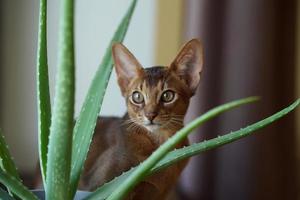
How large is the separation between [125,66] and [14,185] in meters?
0.32

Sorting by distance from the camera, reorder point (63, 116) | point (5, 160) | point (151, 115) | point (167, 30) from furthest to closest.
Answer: point (167, 30), point (151, 115), point (5, 160), point (63, 116)

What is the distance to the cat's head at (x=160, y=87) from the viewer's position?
833 mm

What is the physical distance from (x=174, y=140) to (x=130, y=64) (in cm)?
36

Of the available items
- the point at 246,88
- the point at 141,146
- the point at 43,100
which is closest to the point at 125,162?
the point at 141,146

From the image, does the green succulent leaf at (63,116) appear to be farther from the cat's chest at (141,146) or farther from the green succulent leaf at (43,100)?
the cat's chest at (141,146)

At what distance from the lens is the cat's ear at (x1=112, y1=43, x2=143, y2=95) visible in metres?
0.80

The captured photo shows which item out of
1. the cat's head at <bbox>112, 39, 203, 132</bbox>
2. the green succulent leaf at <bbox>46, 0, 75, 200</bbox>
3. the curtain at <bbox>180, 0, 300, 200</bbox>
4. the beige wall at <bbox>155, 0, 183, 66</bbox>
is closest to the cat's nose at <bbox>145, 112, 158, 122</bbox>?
the cat's head at <bbox>112, 39, 203, 132</bbox>

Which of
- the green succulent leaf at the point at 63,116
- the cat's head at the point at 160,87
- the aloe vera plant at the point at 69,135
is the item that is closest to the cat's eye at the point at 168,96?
the cat's head at the point at 160,87

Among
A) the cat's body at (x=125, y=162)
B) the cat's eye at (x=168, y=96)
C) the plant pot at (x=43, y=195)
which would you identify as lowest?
the cat's body at (x=125, y=162)

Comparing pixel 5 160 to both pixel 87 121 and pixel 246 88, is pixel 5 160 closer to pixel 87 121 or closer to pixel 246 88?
pixel 87 121

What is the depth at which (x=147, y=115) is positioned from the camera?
83cm

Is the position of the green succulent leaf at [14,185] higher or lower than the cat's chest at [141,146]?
higher

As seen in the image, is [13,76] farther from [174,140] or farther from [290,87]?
[174,140]

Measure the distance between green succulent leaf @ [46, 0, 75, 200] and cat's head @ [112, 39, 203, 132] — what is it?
0.25 m
